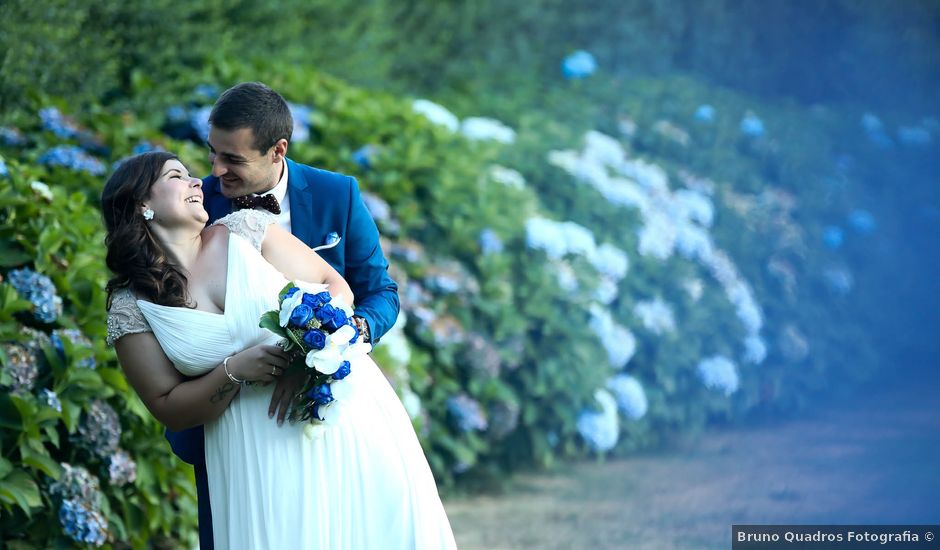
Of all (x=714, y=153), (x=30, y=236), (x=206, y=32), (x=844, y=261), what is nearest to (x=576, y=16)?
(x=714, y=153)

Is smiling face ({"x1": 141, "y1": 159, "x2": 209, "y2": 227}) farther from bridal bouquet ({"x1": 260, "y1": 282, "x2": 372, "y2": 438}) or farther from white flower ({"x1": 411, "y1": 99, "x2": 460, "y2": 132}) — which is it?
white flower ({"x1": 411, "y1": 99, "x2": 460, "y2": 132})

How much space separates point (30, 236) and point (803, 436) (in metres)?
4.79

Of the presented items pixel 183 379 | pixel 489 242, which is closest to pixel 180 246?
pixel 183 379

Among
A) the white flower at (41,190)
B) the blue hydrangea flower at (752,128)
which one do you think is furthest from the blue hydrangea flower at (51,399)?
the blue hydrangea flower at (752,128)

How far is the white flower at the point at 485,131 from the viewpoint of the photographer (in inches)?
291

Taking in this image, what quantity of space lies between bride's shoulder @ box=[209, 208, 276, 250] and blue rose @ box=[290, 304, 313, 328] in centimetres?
27

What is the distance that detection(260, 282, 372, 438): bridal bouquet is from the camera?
8.49 feet

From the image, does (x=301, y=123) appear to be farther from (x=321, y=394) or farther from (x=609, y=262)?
(x=321, y=394)

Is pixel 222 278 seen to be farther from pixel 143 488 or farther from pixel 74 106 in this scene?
pixel 74 106

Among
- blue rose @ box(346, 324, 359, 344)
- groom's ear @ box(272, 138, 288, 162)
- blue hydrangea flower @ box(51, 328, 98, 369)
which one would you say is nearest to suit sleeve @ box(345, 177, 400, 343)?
groom's ear @ box(272, 138, 288, 162)

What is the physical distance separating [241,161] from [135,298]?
43 centimetres

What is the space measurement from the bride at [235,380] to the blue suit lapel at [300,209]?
22 centimetres

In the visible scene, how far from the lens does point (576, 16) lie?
34.9ft

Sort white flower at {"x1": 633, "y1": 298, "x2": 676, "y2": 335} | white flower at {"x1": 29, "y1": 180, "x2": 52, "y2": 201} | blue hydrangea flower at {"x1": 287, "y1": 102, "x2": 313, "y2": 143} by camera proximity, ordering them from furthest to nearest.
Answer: white flower at {"x1": 633, "y1": 298, "x2": 676, "y2": 335}, blue hydrangea flower at {"x1": 287, "y1": 102, "x2": 313, "y2": 143}, white flower at {"x1": 29, "y1": 180, "x2": 52, "y2": 201}
